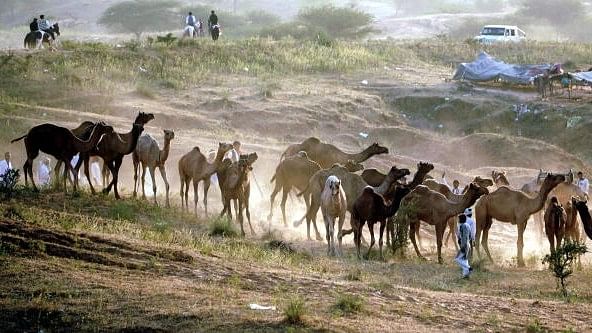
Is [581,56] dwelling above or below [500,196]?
above

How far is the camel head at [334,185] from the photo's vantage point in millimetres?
16578

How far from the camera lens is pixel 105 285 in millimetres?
11430

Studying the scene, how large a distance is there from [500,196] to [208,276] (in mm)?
7234

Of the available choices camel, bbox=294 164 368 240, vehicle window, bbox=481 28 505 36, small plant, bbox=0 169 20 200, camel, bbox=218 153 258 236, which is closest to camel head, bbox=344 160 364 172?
camel, bbox=294 164 368 240

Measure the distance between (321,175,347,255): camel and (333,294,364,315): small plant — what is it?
5.42m

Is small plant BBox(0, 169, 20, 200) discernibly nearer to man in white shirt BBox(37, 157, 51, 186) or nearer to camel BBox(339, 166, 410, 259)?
man in white shirt BBox(37, 157, 51, 186)

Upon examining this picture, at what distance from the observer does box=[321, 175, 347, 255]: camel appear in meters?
16.6

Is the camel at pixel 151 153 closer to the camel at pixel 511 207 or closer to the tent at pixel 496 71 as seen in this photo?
the camel at pixel 511 207

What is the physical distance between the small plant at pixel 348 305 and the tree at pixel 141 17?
55.1m

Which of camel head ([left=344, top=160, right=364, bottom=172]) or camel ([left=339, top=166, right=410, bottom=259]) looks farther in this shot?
camel head ([left=344, top=160, right=364, bottom=172])

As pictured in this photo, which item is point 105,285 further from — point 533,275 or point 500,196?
point 500,196

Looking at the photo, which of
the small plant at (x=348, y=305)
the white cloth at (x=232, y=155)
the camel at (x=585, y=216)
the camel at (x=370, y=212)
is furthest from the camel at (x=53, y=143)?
the small plant at (x=348, y=305)

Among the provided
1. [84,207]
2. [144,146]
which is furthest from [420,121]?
[84,207]

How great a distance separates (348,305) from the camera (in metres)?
10.9
